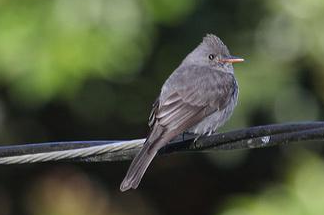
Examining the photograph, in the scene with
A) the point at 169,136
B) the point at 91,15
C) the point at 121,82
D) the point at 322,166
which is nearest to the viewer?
the point at 169,136

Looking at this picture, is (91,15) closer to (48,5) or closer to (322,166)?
(48,5)

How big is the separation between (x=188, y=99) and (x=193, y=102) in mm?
62

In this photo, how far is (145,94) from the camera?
10.1 metres

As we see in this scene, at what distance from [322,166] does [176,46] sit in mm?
2105

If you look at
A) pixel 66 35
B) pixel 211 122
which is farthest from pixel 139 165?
pixel 66 35

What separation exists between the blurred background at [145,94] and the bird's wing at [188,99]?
0.68 metres

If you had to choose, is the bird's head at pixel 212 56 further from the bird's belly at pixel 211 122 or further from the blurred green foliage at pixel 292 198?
the blurred green foliage at pixel 292 198

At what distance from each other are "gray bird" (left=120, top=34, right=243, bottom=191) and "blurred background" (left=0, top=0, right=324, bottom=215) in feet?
1.73

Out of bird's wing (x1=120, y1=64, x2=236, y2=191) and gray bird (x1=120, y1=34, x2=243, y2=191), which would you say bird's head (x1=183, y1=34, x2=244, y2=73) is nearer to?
gray bird (x1=120, y1=34, x2=243, y2=191)

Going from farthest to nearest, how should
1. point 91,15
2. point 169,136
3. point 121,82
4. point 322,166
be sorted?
point 121,82
point 322,166
point 91,15
point 169,136

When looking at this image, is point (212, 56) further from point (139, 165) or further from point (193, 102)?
point (139, 165)

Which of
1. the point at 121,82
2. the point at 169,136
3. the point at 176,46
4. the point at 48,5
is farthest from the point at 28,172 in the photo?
the point at 169,136

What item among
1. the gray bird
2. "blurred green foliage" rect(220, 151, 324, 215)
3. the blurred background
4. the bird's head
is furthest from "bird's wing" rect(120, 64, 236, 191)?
"blurred green foliage" rect(220, 151, 324, 215)

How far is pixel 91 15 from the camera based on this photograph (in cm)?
793
